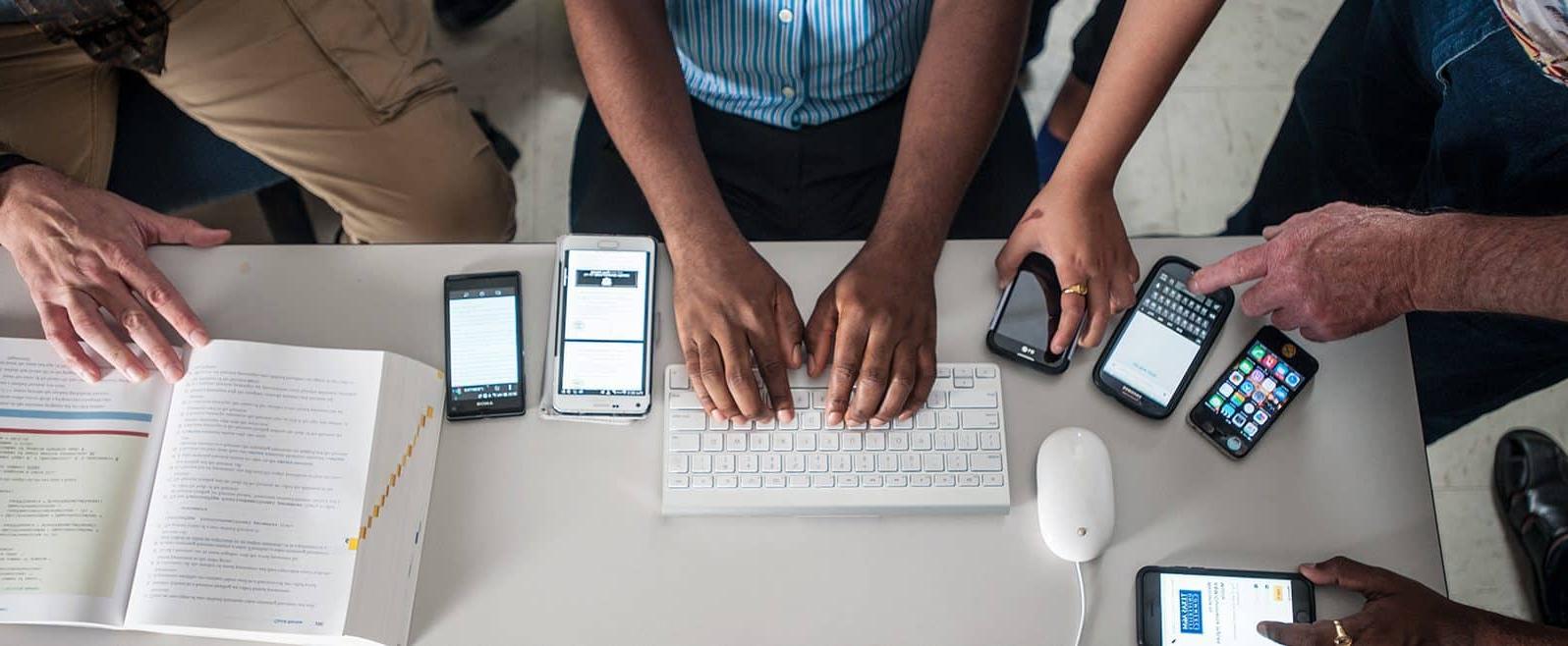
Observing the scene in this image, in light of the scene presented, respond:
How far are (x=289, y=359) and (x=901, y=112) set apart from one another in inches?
30.7

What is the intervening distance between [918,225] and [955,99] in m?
0.17

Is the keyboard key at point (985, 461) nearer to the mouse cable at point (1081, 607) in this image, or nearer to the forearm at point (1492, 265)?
the mouse cable at point (1081, 607)

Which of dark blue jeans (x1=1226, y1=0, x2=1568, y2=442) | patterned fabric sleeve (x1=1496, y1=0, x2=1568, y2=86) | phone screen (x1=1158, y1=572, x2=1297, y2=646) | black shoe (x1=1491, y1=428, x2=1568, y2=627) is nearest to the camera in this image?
patterned fabric sleeve (x1=1496, y1=0, x2=1568, y2=86)

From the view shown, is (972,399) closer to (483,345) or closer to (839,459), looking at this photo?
(839,459)

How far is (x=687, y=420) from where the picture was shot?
3.25 ft

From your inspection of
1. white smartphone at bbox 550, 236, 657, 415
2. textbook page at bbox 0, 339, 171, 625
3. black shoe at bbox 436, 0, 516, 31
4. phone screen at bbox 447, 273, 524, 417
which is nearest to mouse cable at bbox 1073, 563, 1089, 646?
white smartphone at bbox 550, 236, 657, 415

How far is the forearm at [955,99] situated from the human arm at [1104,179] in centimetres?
11

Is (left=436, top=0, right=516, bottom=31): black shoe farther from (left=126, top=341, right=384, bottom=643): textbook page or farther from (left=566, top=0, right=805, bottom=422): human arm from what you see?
(left=126, top=341, right=384, bottom=643): textbook page

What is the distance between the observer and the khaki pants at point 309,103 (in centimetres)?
126

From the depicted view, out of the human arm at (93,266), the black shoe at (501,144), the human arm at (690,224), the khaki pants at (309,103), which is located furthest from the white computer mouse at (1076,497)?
the black shoe at (501,144)

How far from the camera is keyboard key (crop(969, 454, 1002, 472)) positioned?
0.97m

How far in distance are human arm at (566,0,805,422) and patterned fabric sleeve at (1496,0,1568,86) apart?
67cm

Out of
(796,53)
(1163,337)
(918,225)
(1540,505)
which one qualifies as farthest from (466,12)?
(1540,505)

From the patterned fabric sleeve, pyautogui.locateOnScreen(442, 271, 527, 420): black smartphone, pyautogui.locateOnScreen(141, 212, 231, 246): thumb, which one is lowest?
pyautogui.locateOnScreen(442, 271, 527, 420): black smartphone
